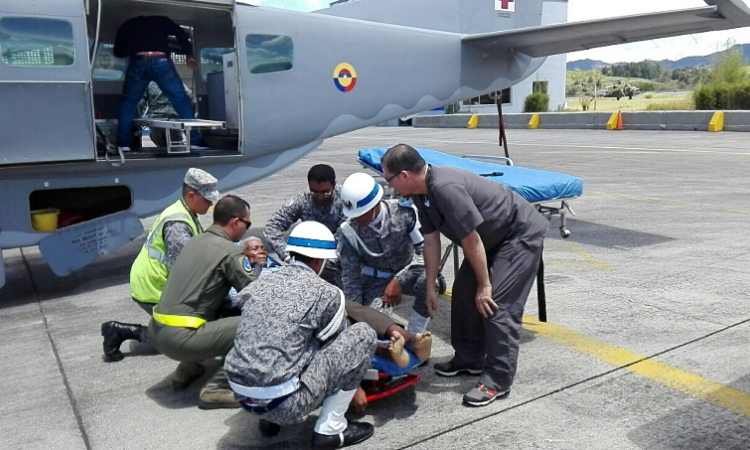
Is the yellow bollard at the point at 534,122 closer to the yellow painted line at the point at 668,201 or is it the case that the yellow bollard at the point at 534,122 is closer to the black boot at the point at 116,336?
the yellow painted line at the point at 668,201

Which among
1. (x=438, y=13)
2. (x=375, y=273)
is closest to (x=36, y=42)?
(x=375, y=273)

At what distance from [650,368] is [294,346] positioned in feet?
8.30

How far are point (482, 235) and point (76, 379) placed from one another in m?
3.05

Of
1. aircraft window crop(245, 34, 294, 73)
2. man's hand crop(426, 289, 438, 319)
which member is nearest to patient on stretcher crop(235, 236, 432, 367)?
man's hand crop(426, 289, 438, 319)

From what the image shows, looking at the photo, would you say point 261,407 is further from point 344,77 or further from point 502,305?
point 344,77

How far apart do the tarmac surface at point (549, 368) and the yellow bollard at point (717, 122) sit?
15.4 metres

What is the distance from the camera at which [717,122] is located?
2233 cm

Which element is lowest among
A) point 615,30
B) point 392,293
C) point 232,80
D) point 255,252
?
point 392,293

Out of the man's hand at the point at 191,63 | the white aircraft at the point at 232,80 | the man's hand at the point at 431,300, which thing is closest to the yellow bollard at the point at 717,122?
the white aircraft at the point at 232,80

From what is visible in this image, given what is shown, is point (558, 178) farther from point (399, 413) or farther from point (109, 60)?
point (109, 60)

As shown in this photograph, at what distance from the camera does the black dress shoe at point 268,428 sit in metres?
3.67

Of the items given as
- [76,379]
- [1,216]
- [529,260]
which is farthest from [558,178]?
[1,216]

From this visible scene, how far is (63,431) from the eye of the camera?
3930 mm

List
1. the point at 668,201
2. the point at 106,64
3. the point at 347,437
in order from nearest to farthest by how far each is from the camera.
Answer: the point at 347,437 → the point at 106,64 → the point at 668,201
